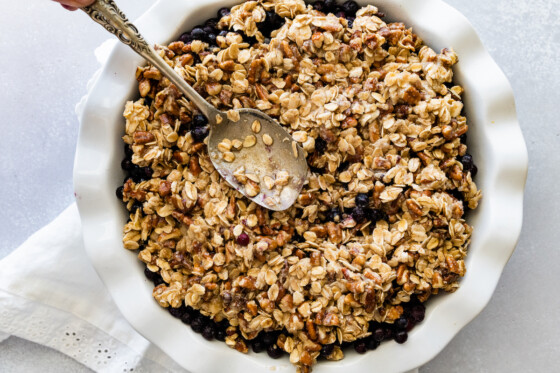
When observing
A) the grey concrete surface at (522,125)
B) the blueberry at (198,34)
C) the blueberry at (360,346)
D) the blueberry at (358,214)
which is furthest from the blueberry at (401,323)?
the blueberry at (198,34)

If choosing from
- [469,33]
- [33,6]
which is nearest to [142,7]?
[33,6]

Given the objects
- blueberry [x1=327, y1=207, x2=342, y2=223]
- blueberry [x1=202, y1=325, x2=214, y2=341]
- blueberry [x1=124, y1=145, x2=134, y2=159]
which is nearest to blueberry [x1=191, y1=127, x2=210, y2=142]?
blueberry [x1=124, y1=145, x2=134, y2=159]

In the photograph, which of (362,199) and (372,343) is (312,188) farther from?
(372,343)

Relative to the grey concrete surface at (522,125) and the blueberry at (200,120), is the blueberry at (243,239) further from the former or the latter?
the grey concrete surface at (522,125)

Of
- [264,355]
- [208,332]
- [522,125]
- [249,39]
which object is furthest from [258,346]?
[522,125]

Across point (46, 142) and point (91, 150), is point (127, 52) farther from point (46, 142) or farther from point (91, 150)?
point (46, 142)

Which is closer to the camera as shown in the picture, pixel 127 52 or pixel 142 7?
pixel 127 52

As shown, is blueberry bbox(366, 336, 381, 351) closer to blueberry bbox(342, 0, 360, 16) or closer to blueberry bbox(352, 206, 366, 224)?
blueberry bbox(352, 206, 366, 224)
